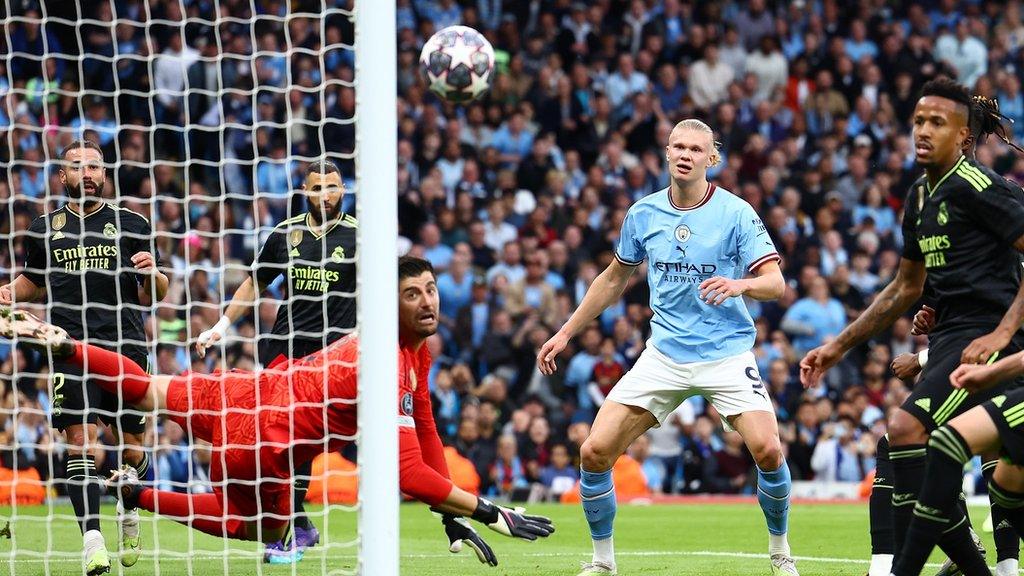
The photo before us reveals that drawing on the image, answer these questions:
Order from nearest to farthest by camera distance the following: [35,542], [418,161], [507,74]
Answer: [35,542]
[418,161]
[507,74]

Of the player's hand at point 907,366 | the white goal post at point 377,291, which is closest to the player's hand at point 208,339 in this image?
the white goal post at point 377,291

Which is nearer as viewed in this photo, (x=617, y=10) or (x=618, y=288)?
(x=618, y=288)

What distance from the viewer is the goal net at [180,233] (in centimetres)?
620

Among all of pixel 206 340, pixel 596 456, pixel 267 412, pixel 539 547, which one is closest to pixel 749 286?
pixel 596 456

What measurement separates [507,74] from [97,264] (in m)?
12.0

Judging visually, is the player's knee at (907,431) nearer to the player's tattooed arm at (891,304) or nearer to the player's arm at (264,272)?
the player's tattooed arm at (891,304)

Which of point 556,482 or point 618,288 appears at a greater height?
point 618,288

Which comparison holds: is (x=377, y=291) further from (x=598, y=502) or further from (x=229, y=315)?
(x=229, y=315)

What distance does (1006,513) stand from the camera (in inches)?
253

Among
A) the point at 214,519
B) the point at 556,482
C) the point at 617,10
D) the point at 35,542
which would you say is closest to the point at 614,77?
the point at 617,10

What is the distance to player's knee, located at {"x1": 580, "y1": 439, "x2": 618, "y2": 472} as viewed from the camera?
785cm

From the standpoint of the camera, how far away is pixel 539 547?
1046 cm

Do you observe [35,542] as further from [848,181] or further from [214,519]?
[848,181]

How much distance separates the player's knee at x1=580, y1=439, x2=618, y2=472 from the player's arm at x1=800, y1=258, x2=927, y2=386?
1.36 meters
